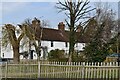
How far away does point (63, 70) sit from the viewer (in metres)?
13.4

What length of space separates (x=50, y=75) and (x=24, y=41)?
31.6 meters

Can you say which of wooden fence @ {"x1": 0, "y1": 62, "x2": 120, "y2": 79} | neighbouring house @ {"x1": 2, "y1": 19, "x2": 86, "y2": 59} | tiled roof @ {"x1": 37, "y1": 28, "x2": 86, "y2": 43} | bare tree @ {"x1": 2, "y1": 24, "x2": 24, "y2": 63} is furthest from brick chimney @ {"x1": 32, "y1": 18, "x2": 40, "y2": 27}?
wooden fence @ {"x1": 0, "y1": 62, "x2": 120, "y2": 79}

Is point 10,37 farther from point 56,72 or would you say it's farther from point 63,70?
point 63,70

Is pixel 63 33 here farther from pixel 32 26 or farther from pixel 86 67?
pixel 86 67

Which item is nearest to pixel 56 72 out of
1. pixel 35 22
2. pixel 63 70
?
pixel 63 70

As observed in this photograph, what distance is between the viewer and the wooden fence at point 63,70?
1220 centimetres

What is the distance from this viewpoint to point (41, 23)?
4694 cm

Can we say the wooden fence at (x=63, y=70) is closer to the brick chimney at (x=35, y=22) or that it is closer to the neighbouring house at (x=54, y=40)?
the brick chimney at (x=35, y=22)

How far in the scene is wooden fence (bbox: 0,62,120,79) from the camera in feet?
40.0

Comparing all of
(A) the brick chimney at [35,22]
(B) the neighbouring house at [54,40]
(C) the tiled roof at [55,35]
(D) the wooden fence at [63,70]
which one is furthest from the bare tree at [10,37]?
(D) the wooden fence at [63,70]

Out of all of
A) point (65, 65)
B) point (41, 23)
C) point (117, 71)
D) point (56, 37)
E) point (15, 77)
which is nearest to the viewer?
point (117, 71)

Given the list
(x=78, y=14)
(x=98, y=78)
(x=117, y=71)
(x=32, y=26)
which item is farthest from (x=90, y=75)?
(x=32, y=26)

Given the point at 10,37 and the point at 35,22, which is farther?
the point at 35,22

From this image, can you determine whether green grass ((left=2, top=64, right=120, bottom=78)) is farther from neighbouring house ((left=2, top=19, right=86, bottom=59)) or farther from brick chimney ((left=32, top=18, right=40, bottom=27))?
neighbouring house ((left=2, top=19, right=86, bottom=59))
